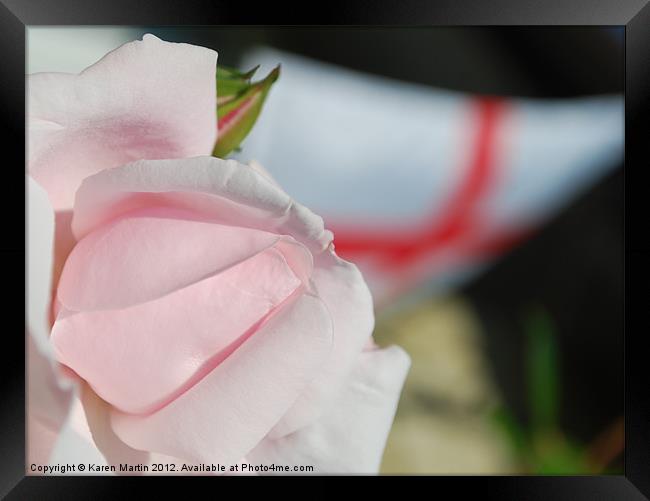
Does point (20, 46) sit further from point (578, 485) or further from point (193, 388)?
point (578, 485)

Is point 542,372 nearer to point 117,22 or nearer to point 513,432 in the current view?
point 513,432

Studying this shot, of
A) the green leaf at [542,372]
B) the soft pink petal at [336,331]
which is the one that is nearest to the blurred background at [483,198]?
the green leaf at [542,372]

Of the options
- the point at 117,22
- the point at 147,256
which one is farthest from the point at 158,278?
the point at 117,22

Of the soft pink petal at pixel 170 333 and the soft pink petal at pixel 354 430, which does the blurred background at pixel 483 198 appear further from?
the soft pink petal at pixel 170 333

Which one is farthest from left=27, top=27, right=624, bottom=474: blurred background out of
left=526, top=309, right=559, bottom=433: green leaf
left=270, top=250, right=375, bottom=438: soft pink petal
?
left=270, top=250, right=375, bottom=438: soft pink petal

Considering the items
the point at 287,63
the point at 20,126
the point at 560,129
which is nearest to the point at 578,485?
the point at 560,129

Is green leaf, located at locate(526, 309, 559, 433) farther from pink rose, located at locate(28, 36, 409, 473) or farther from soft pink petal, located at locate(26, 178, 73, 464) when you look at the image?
soft pink petal, located at locate(26, 178, 73, 464)
